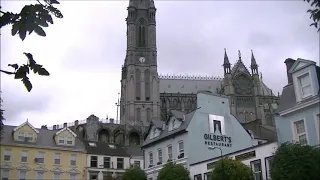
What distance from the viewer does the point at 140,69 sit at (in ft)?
423

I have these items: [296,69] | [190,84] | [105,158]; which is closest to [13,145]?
[105,158]

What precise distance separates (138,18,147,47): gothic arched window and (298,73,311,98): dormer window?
105161mm

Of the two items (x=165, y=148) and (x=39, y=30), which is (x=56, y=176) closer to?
(x=165, y=148)

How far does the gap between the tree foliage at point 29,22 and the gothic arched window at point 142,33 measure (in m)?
130

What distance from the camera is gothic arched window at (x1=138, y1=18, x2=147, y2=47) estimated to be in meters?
134

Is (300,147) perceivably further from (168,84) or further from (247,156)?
(168,84)

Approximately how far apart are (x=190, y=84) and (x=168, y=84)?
298 inches

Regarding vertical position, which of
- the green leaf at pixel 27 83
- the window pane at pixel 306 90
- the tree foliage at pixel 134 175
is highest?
the window pane at pixel 306 90

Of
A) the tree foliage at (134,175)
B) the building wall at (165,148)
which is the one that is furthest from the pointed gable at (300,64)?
the tree foliage at (134,175)

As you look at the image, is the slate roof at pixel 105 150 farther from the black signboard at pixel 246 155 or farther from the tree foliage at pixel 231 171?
the tree foliage at pixel 231 171

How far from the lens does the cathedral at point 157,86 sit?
124062 millimetres

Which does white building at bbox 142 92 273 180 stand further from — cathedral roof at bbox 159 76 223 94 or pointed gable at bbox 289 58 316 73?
cathedral roof at bbox 159 76 223 94

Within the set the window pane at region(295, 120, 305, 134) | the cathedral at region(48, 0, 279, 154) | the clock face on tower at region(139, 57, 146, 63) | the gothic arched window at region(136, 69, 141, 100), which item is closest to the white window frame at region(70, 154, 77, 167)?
the window pane at region(295, 120, 305, 134)

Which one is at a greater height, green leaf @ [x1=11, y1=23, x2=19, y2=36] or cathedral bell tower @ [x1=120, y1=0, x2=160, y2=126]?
cathedral bell tower @ [x1=120, y1=0, x2=160, y2=126]
